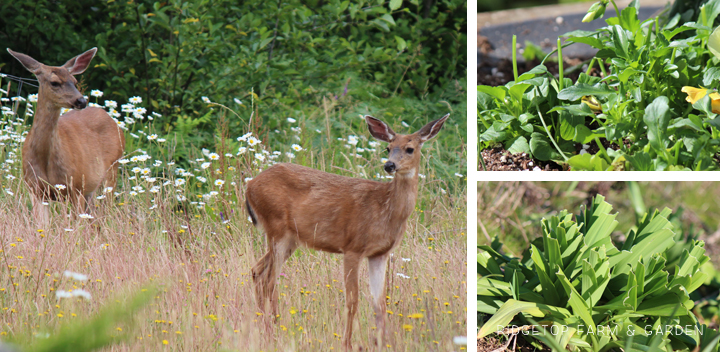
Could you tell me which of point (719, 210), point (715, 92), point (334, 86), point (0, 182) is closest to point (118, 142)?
point (0, 182)

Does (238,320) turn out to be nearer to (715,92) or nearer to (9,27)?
(715,92)

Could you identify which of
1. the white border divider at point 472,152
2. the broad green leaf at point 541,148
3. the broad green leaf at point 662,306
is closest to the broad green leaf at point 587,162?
the broad green leaf at point 541,148

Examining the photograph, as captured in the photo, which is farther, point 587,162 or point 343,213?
point 343,213

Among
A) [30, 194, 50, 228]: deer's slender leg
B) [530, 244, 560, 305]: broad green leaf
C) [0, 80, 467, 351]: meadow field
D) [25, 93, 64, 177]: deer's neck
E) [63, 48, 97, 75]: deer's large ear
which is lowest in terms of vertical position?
[0, 80, 467, 351]: meadow field

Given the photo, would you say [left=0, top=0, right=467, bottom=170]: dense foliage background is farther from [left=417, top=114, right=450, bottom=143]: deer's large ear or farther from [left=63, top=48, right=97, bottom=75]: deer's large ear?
[left=417, top=114, right=450, bottom=143]: deer's large ear

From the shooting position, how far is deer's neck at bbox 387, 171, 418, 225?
3348 mm

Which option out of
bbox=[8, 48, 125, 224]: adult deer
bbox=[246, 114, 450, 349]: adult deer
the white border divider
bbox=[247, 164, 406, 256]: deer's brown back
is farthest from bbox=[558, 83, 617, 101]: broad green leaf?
bbox=[8, 48, 125, 224]: adult deer

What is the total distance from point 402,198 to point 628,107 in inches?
56.4

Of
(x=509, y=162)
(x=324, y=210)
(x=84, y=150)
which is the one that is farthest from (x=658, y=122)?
(x=84, y=150)

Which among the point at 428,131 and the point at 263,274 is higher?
the point at 428,131

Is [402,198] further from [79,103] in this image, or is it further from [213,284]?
[79,103]

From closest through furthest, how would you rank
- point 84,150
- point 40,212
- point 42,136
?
1. point 40,212
2. point 42,136
3. point 84,150

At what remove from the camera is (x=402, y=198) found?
337 centimetres

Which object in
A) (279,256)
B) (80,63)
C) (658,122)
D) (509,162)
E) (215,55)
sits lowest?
(279,256)
